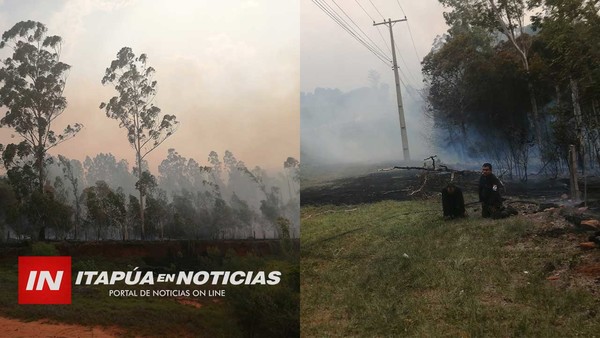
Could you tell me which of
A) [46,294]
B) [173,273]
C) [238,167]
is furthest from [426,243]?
[46,294]

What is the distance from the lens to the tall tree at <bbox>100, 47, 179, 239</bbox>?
3.99m

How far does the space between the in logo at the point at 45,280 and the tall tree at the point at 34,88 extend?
0.56 metres

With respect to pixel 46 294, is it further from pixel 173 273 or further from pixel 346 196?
pixel 346 196

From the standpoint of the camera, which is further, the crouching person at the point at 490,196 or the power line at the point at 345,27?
the power line at the point at 345,27

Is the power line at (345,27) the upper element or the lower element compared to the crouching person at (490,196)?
upper

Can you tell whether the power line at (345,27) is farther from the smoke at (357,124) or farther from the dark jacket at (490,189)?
the dark jacket at (490,189)

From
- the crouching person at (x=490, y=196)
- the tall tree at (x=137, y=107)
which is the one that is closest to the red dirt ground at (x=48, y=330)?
the tall tree at (x=137, y=107)

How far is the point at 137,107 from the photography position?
13.2 ft

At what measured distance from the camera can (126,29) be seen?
13.2 feet

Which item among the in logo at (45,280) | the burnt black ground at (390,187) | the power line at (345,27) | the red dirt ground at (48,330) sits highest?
the power line at (345,27)

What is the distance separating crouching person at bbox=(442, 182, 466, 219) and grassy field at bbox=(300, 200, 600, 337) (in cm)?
6

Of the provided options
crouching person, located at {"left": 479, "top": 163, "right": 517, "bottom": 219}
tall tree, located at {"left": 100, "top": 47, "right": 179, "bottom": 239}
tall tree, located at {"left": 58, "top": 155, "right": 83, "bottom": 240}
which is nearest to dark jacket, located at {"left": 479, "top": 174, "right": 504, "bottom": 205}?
crouching person, located at {"left": 479, "top": 163, "right": 517, "bottom": 219}

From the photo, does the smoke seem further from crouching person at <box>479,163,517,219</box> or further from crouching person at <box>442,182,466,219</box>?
crouching person at <box>479,163,517,219</box>

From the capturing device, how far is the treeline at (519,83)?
12.3 ft
